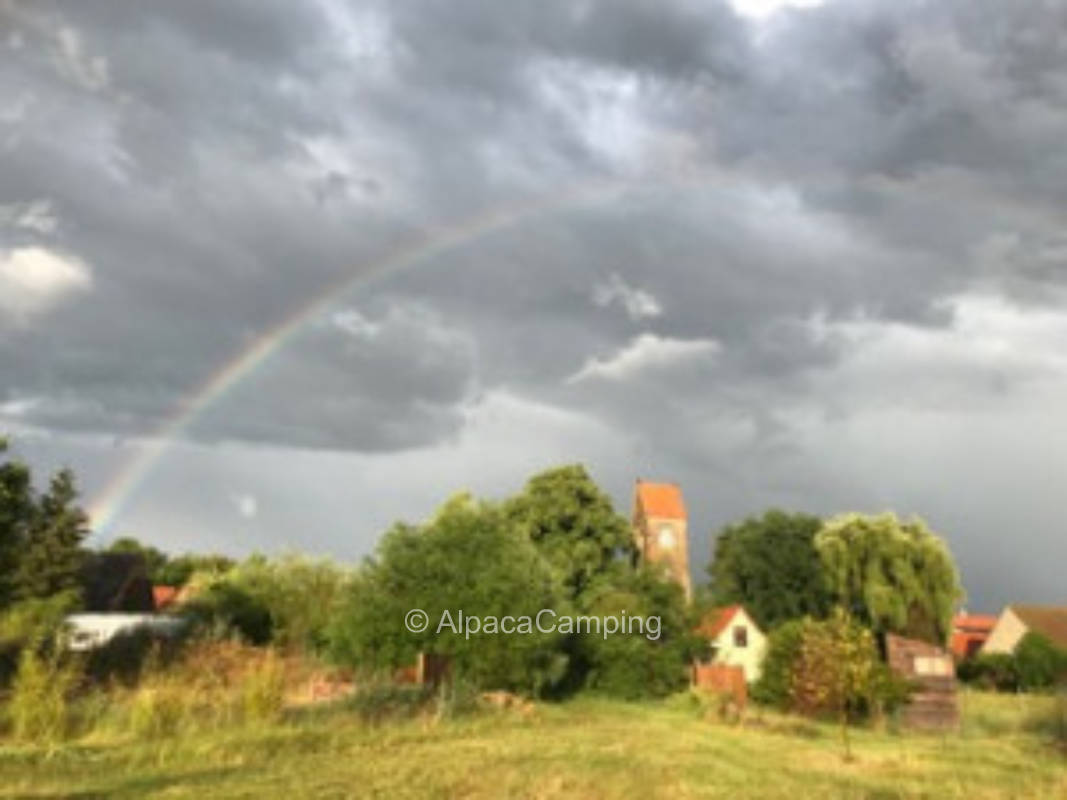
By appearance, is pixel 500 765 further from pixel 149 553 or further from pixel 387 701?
pixel 149 553

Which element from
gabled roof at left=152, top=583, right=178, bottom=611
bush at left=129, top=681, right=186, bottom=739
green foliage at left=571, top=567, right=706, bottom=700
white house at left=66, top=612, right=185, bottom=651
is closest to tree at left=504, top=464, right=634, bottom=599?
green foliage at left=571, top=567, right=706, bottom=700

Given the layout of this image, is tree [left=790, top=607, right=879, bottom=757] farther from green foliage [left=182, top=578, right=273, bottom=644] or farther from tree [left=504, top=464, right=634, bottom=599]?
green foliage [left=182, top=578, right=273, bottom=644]

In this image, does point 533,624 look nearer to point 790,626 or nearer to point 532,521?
point 790,626

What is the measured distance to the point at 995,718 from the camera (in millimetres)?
30812

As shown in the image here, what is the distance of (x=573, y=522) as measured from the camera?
152 ft

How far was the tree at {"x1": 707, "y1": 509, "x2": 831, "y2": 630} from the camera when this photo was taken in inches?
2176

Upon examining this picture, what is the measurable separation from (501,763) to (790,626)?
76.4ft

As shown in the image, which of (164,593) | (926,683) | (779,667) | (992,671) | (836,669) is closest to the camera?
(836,669)

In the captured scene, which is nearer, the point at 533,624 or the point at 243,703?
the point at 243,703

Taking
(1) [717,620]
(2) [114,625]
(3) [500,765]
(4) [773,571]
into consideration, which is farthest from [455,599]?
(4) [773,571]

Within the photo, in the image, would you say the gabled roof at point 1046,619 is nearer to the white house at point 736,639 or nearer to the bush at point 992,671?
the bush at point 992,671

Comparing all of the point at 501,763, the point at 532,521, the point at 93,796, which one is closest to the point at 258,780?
the point at 93,796

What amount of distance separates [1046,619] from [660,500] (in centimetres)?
3119

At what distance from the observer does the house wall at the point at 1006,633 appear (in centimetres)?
6019
